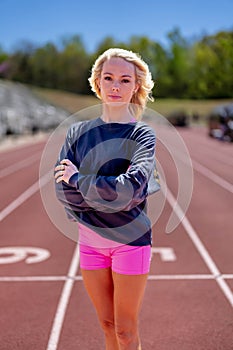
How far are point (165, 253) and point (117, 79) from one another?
503 cm

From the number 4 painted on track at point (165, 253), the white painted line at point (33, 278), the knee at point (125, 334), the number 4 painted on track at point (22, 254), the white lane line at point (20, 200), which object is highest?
the knee at point (125, 334)

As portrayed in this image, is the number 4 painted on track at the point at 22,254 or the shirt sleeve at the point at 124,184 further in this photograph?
the number 4 painted on track at the point at 22,254

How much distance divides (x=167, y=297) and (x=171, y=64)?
102 m

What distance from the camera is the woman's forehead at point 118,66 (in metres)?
2.72

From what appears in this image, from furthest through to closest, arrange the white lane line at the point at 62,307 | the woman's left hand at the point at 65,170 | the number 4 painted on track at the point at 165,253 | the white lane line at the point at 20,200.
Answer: the white lane line at the point at 20,200
the number 4 painted on track at the point at 165,253
the white lane line at the point at 62,307
the woman's left hand at the point at 65,170

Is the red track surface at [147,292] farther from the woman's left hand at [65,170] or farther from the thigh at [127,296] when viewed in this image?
the woman's left hand at [65,170]

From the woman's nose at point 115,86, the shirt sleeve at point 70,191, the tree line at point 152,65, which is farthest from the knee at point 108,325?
the tree line at point 152,65

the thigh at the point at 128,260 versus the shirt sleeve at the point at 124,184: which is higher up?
the shirt sleeve at the point at 124,184

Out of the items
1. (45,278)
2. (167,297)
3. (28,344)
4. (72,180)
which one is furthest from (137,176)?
(45,278)

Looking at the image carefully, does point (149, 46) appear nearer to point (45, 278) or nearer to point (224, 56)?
point (224, 56)

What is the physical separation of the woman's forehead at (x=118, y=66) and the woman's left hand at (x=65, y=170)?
0.47 m

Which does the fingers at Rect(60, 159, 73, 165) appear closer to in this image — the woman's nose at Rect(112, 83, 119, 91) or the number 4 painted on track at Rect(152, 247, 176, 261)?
the woman's nose at Rect(112, 83, 119, 91)

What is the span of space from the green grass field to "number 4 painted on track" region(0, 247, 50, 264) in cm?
7751

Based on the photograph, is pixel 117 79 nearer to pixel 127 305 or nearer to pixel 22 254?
pixel 127 305
